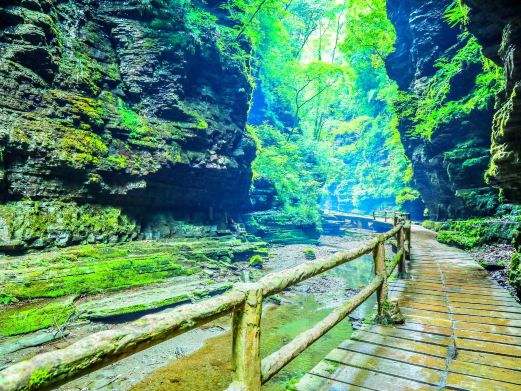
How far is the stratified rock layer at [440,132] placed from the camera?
44.4ft

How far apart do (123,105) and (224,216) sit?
380 inches

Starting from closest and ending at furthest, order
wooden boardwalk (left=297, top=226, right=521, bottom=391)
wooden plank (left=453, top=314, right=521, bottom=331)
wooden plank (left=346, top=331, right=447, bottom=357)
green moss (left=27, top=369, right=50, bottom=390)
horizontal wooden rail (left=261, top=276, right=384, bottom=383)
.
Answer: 1. green moss (left=27, top=369, right=50, bottom=390)
2. horizontal wooden rail (left=261, top=276, right=384, bottom=383)
3. wooden boardwalk (left=297, top=226, right=521, bottom=391)
4. wooden plank (left=346, top=331, right=447, bottom=357)
5. wooden plank (left=453, top=314, right=521, bottom=331)

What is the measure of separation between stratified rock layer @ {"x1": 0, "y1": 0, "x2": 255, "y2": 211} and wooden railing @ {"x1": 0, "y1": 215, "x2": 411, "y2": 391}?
470 inches

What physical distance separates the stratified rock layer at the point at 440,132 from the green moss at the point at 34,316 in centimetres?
1639

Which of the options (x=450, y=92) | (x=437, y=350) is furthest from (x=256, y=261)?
(x=450, y=92)

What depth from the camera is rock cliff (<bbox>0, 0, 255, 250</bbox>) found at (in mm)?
10508

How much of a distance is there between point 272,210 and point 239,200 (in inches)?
157

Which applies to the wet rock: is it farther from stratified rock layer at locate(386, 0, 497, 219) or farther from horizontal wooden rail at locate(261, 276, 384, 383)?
stratified rock layer at locate(386, 0, 497, 219)

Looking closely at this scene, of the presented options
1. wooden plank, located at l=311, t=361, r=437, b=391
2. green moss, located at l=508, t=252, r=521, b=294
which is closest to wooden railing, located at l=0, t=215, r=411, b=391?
wooden plank, located at l=311, t=361, r=437, b=391

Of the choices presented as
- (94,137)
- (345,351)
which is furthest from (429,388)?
(94,137)

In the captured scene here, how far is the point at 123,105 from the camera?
14422mm

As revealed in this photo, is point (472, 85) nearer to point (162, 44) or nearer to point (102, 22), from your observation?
point (162, 44)

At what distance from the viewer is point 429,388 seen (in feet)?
7.68

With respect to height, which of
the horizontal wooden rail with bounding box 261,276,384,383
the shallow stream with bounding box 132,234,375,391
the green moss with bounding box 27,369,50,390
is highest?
the green moss with bounding box 27,369,50,390
